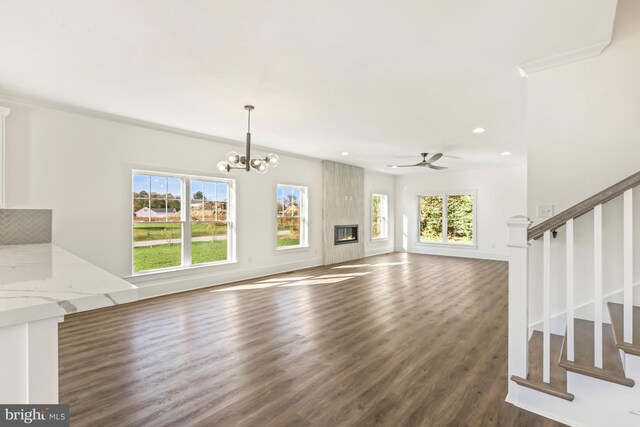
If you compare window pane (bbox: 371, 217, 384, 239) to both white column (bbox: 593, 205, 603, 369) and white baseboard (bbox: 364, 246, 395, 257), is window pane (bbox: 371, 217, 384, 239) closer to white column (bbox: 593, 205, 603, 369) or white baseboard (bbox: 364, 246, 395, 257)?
white baseboard (bbox: 364, 246, 395, 257)

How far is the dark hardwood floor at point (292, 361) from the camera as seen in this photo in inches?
80.1

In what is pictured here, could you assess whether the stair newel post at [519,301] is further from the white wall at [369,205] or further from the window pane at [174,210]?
the white wall at [369,205]

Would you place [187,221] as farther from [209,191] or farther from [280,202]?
[280,202]

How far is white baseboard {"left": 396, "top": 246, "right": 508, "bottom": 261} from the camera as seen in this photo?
8820 millimetres

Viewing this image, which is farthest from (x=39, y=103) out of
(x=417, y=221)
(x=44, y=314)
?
(x=417, y=221)

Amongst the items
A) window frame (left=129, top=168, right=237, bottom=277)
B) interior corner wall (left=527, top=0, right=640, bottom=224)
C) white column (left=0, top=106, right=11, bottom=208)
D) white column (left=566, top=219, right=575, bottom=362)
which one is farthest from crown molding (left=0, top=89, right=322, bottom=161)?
white column (left=566, top=219, right=575, bottom=362)

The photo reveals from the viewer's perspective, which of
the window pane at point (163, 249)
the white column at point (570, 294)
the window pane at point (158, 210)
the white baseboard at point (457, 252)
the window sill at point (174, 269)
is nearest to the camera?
the white column at point (570, 294)

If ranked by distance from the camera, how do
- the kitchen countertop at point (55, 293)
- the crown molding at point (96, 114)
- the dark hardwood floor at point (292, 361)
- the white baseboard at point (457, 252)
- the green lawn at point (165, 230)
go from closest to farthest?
1. the kitchen countertop at point (55, 293)
2. the dark hardwood floor at point (292, 361)
3. the crown molding at point (96, 114)
4. the green lawn at point (165, 230)
5. the white baseboard at point (457, 252)

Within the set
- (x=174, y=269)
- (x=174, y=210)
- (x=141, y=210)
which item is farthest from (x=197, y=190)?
(x=174, y=269)

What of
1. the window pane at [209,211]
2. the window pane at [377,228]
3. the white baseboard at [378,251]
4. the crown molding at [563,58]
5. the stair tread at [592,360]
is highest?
the crown molding at [563,58]

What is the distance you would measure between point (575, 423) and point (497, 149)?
5.61m

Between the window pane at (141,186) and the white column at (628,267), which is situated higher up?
the window pane at (141,186)

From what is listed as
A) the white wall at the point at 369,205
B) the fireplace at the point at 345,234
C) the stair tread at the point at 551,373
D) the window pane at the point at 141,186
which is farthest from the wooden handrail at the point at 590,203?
the white wall at the point at 369,205

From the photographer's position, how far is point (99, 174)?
439cm
